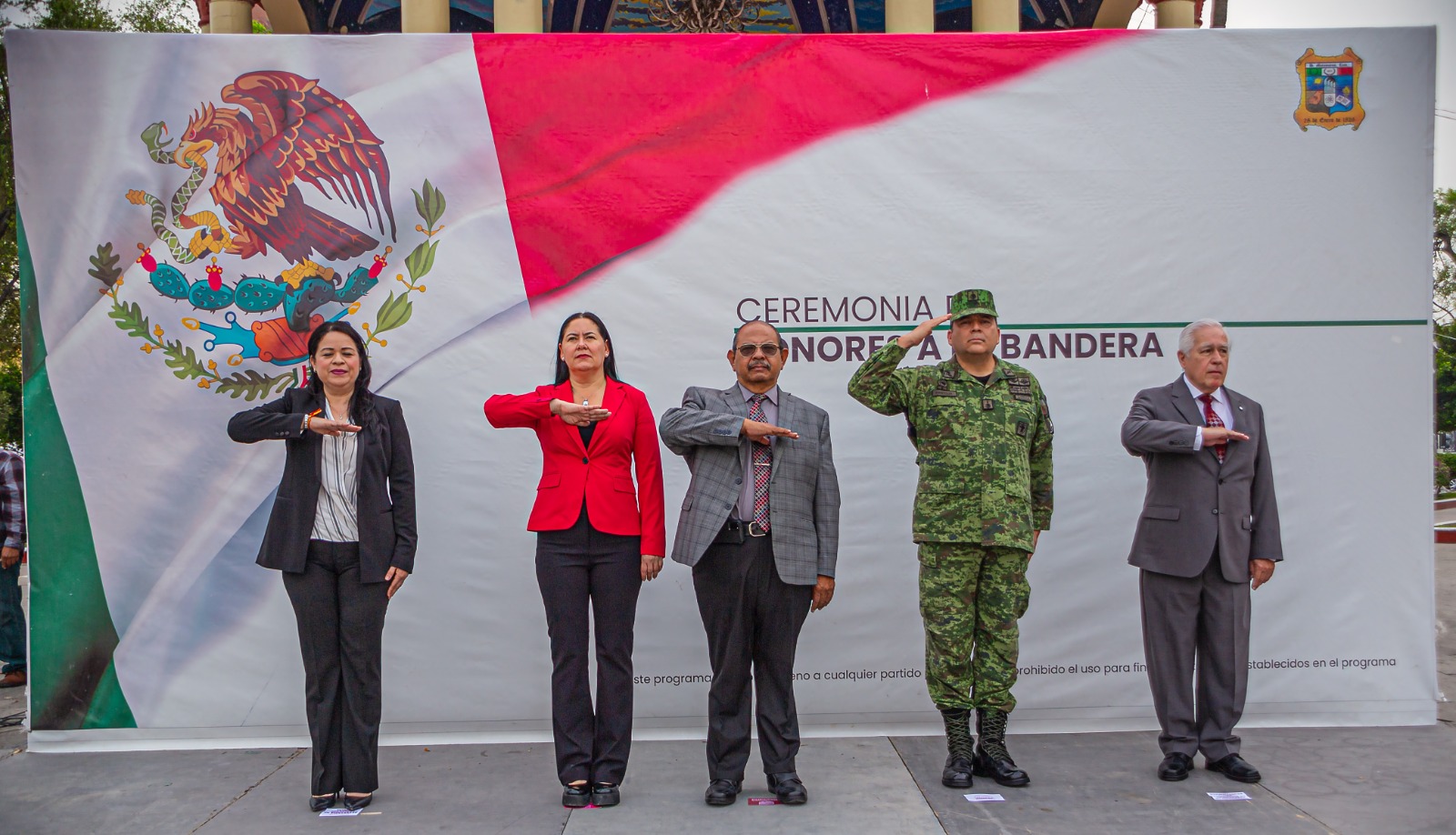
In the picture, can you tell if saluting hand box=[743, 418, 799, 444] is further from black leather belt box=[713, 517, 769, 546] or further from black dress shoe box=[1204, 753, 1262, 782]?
black dress shoe box=[1204, 753, 1262, 782]

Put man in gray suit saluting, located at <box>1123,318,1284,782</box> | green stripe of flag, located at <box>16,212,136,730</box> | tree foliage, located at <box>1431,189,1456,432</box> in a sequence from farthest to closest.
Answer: tree foliage, located at <box>1431,189,1456,432</box> → green stripe of flag, located at <box>16,212,136,730</box> → man in gray suit saluting, located at <box>1123,318,1284,782</box>

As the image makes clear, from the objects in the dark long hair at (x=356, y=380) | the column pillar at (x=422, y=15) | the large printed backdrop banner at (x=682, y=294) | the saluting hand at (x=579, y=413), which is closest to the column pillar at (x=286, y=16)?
the column pillar at (x=422, y=15)

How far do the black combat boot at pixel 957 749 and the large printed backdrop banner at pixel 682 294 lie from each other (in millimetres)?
764

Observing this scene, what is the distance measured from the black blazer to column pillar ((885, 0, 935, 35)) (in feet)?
17.6

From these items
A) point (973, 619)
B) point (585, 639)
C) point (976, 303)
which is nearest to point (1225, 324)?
point (976, 303)

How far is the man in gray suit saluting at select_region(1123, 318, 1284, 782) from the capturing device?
13.0 feet

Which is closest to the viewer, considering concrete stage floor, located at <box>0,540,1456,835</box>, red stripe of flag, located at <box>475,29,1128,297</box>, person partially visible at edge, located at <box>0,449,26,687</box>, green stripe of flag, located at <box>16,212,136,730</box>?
concrete stage floor, located at <box>0,540,1456,835</box>

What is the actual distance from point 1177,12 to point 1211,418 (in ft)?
17.7

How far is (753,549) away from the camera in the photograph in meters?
3.68

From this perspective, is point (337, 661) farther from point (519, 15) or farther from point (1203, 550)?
point (519, 15)

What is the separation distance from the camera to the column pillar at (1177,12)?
8.20 meters

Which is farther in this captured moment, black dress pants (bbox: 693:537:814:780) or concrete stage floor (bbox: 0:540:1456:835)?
black dress pants (bbox: 693:537:814:780)

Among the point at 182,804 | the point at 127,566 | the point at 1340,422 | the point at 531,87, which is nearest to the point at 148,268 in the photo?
the point at 127,566

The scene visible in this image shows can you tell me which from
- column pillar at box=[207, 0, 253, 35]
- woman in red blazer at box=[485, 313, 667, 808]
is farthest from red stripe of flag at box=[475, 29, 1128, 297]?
column pillar at box=[207, 0, 253, 35]
